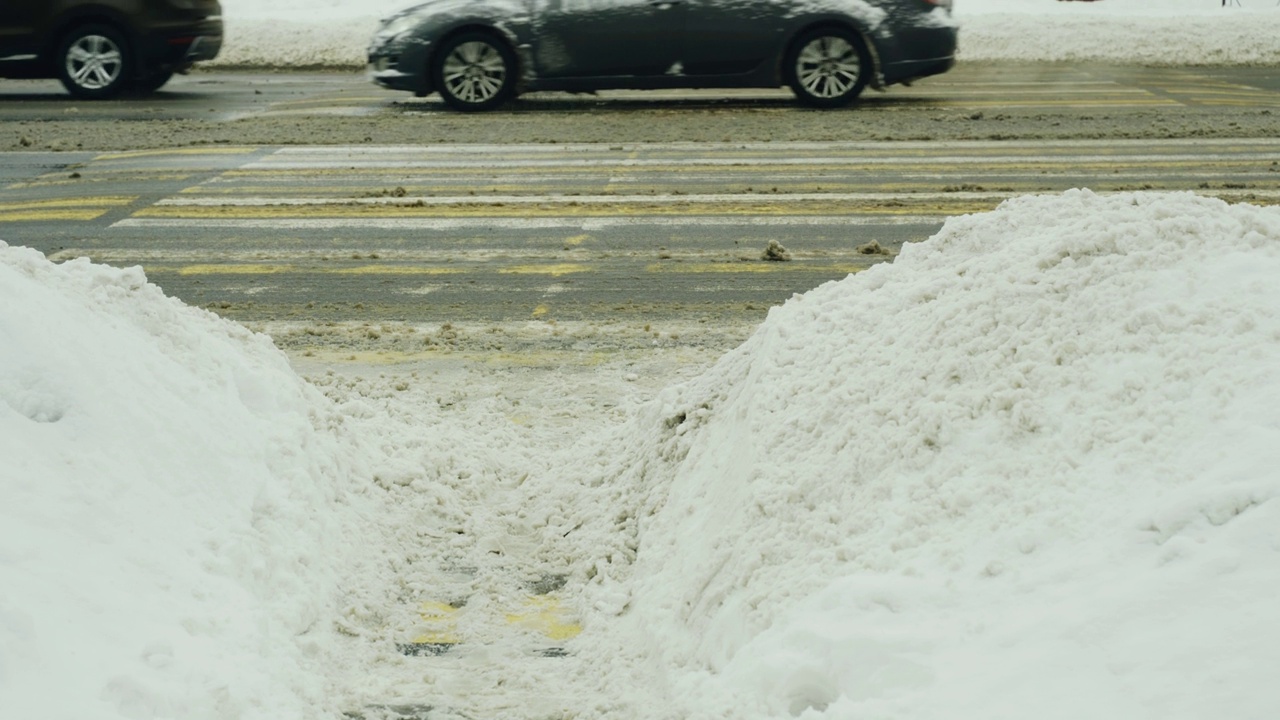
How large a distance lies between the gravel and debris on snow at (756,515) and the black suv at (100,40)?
440 inches

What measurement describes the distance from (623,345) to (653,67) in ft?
24.3

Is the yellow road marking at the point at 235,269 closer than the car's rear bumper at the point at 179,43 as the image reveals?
Yes

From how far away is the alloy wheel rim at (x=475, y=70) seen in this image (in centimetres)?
1413

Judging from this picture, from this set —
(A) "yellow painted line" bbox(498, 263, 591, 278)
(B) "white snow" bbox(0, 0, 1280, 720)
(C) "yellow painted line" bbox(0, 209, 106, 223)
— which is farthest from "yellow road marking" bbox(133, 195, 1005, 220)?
(B) "white snow" bbox(0, 0, 1280, 720)

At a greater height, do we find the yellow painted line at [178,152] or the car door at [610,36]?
the car door at [610,36]

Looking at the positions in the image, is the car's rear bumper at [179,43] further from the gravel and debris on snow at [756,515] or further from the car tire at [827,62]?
the gravel and debris on snow at [756,515]

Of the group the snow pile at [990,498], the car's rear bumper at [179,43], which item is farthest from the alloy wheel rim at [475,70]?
the snow pile at [990,498]

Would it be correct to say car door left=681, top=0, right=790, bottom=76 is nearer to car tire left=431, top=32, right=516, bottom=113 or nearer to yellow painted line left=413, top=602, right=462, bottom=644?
car tire left=431, top=32, right=516, bottom=113

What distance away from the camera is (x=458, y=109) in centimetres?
1438

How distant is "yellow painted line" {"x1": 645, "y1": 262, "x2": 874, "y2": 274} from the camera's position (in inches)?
330

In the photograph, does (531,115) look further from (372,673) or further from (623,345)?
(372,673)

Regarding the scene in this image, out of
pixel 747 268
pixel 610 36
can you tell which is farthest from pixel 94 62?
pixel 747 268

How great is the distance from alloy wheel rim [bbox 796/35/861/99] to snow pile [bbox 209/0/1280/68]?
5.74 metres

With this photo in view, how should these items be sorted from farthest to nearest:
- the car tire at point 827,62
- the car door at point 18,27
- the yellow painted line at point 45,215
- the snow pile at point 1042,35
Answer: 1. the snow pile at point 1042,35
2. the car door at point 18,27
3. the car tire at point 827,62
4. the yellow painted line at point 45,215
